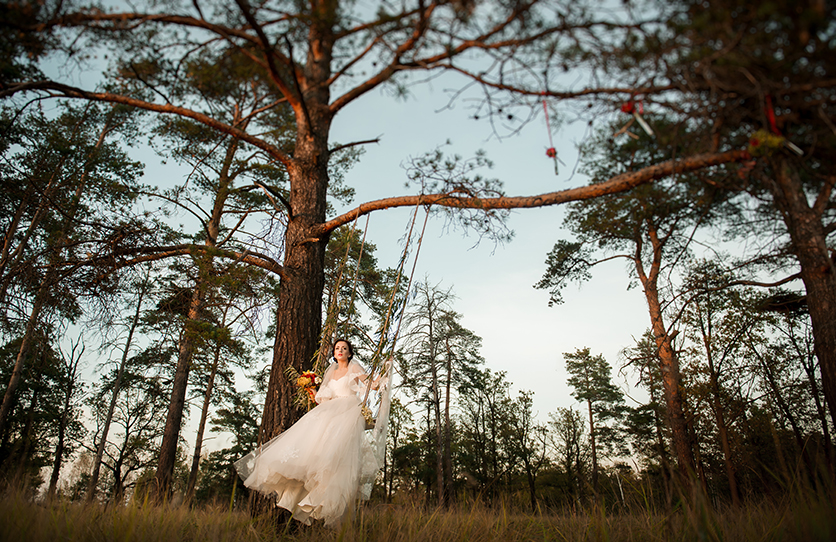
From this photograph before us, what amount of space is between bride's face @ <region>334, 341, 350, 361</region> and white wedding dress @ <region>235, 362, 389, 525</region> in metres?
0.57

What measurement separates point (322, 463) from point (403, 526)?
2.67 ft

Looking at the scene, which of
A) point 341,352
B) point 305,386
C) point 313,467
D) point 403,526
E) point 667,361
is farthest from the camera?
point 667,361

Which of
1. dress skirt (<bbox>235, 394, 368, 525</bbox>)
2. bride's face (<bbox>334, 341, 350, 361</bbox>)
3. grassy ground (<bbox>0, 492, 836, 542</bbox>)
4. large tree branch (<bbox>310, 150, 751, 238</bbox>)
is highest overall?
large tree branch (<bbox>310, 150, 751, 238</bbox>)

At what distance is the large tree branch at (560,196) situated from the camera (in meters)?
2.23

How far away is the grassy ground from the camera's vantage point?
86.7 inches

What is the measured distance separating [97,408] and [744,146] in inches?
881

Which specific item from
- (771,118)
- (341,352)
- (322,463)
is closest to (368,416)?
(322,463)

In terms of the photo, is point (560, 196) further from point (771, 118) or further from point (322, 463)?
point (322, 463)

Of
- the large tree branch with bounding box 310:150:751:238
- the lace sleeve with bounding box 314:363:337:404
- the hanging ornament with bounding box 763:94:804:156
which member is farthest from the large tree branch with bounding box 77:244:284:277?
the hanging ornament with bounding box 763:94:804:156

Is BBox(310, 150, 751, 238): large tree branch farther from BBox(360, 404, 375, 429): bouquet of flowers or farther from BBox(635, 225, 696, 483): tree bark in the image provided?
BBox(635, 225, 696, 483): tree bark

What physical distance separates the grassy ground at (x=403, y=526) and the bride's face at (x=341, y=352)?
1344 millimetres

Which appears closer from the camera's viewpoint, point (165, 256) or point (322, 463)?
point (322, 463)

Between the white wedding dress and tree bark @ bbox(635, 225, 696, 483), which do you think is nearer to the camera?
the white wedding dress

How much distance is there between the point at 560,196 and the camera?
3.11 meters
